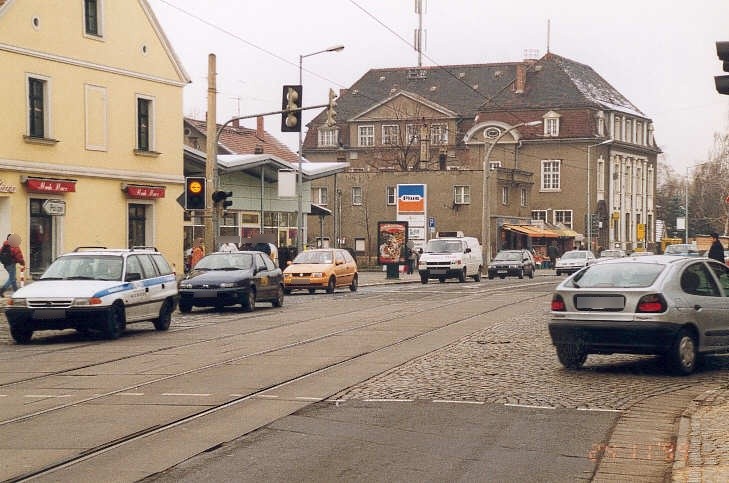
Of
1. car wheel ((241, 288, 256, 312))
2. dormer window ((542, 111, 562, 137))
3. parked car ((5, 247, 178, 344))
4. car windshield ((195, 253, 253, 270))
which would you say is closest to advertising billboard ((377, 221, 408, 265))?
car windshield ((195, 253, 253, 270))

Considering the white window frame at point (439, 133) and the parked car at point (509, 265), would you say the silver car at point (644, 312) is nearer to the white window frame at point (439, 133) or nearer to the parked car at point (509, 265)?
the parked car at point (509, 265)

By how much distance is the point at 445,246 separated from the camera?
49.7 metres

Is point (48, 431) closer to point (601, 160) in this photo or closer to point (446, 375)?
point (446, 375)

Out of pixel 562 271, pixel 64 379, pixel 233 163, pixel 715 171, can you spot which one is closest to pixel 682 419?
pixel 64 379

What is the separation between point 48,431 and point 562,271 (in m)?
54.6

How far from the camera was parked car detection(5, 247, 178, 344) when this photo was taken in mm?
19109

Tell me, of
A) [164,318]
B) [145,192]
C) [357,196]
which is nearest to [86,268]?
[164,318]

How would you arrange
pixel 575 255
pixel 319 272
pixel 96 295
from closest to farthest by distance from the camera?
pixel 96 295 < pixel 319 272 < pixel 575 255

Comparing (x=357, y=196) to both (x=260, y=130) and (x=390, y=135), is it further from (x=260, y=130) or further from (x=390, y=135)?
(x=390, y=135)

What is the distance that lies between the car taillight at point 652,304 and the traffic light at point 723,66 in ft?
10.9

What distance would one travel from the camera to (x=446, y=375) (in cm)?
1403

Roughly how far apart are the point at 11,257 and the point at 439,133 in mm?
67749

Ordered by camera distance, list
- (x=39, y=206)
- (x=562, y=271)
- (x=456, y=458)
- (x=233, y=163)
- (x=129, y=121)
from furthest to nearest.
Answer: (x=562, y=271) < (x=233, y=163) < (x=129, y=121) < (x=39, y=206) < (x=456, y=458)

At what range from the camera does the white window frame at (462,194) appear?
264 ft
